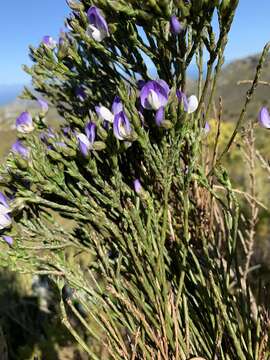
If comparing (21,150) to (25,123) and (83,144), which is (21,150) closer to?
(25,123)

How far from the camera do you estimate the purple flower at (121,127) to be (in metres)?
1.35

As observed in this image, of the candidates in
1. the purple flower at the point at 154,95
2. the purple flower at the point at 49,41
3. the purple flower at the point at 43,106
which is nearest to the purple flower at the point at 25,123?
the purple flower at the point at 43,106

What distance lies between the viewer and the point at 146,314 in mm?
1479

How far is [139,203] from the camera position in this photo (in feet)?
5.06

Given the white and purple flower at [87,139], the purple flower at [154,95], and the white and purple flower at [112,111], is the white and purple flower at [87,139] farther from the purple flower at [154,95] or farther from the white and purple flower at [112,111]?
the purple flower at [154,95]

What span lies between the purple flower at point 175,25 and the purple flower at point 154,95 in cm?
15

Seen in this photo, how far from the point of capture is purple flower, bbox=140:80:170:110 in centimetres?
132

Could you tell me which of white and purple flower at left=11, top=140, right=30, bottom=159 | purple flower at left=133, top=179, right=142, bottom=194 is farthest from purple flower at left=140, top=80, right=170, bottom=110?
white and purple flower at left=11, top=140, right=30, bottom=159

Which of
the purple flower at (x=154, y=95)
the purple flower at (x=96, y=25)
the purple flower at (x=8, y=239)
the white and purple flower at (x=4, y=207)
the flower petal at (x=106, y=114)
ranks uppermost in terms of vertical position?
the purple flower at (x=96, y=25)

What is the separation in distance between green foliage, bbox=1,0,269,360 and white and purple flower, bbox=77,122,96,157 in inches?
1.0

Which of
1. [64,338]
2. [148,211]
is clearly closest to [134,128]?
[148,211]

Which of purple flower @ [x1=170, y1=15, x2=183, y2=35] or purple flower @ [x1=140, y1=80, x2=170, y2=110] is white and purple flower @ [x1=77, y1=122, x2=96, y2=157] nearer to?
purple flower @ [x1=140, y1=80, x2=170, y2=110]

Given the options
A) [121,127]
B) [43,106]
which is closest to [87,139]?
[121,127]

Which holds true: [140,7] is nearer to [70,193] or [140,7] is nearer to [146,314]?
[70,193]
